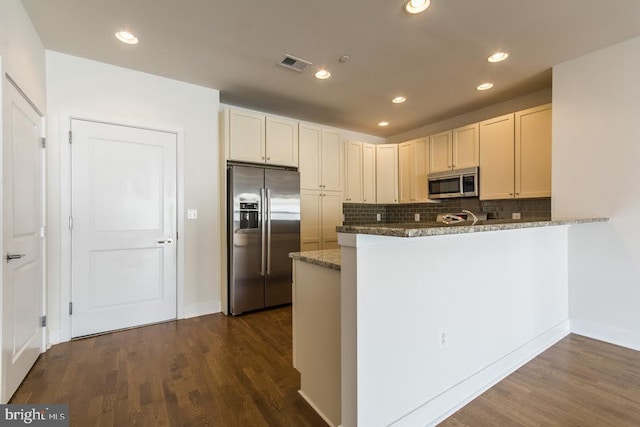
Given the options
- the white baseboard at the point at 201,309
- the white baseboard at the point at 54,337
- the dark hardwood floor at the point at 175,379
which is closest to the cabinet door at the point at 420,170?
the dark hardwood floor at the point at 175,379

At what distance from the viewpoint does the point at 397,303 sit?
Result: 1.46 meters

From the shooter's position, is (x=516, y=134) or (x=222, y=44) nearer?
(x=222, y=44)

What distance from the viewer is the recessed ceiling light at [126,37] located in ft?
7.66

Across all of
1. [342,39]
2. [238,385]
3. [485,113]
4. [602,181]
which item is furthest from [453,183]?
[238,385]

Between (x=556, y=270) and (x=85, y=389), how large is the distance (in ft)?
12.6

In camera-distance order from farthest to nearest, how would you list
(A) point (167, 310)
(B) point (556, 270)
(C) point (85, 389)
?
1. (A) point (167, 310)
2. (B) point (556, 270)
3. (C) point (85, 389)

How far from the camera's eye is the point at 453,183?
4082mm

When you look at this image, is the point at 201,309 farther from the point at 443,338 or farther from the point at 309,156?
the point at 443,338

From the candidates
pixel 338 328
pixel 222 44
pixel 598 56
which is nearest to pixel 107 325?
pixel 338 328

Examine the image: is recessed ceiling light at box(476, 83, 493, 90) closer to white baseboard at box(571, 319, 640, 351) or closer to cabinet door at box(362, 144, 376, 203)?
cabinet door at box(362, 144, 376, 203)

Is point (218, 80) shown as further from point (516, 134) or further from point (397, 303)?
point (516, 134)

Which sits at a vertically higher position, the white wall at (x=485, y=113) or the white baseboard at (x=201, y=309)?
the white wall at (x=485, y=113)

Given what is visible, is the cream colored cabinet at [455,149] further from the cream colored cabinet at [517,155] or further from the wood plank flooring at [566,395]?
the wood plank flooring at [566,395]

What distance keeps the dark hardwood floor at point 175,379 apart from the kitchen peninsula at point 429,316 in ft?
1.60
